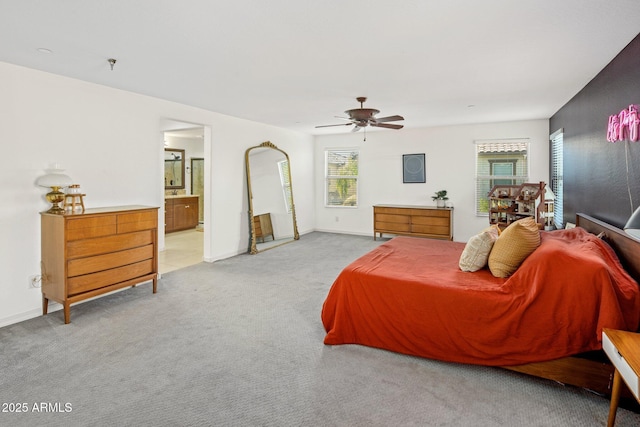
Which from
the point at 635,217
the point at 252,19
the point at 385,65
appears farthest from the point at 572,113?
the point at 252,19

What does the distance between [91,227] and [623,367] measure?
4084 millimetres

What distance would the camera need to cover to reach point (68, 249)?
10.1 ft

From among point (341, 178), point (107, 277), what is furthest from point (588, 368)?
point (341, 178)

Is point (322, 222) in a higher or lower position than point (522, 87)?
lower

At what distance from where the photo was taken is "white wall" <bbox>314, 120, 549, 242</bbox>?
602 cm

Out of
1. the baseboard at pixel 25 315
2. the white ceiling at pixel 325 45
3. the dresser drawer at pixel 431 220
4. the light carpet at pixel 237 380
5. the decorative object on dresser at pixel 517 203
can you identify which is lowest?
the light carpet at pixel 237 380

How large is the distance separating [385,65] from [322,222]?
536 cm

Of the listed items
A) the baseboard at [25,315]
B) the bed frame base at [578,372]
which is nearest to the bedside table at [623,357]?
the bed frame base at [578,372]

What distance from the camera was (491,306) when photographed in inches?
85.4

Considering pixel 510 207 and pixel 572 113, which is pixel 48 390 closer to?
pixel 510 207

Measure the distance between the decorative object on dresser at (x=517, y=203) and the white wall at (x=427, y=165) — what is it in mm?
1211

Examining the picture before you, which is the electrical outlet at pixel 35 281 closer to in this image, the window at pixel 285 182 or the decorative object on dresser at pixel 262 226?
the decorative object on dresser at pixel 262 226

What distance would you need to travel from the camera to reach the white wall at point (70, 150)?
308 centimetres

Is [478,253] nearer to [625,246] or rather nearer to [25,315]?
[625,246]
